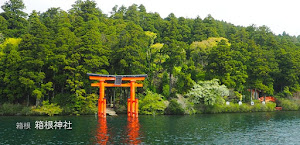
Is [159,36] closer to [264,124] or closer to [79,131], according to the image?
[264,124]

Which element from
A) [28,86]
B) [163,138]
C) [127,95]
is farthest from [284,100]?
[28,86]

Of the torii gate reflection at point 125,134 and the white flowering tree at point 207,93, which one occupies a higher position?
the white flowering tree at point 207,93

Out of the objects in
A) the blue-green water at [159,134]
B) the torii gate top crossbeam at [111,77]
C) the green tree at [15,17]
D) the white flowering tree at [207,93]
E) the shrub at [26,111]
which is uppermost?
the green tree at [15,17]

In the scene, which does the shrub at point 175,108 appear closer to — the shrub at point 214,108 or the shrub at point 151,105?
the shrub at point 151,105

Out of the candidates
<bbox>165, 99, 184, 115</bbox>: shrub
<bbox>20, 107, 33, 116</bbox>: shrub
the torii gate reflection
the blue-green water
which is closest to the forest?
<bbox>165, 99, 184, 115</bbox>: shrub

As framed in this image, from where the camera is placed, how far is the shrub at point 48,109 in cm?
4509

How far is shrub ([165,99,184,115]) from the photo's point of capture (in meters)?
48.0

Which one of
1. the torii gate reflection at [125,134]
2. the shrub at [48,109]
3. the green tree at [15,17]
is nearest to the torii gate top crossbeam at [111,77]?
the shrub at [48,109]

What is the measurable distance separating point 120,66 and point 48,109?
1232 cm

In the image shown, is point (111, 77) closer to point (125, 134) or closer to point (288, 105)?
point (125, 134)

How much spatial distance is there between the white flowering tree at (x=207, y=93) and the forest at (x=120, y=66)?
145 millimetres

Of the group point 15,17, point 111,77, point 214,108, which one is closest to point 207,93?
point 214,108

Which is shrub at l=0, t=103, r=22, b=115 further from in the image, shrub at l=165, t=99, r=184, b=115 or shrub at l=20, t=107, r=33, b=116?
shrub at l=165, t=99, r=184, b=115

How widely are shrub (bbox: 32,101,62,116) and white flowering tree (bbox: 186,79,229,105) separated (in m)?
18.6
